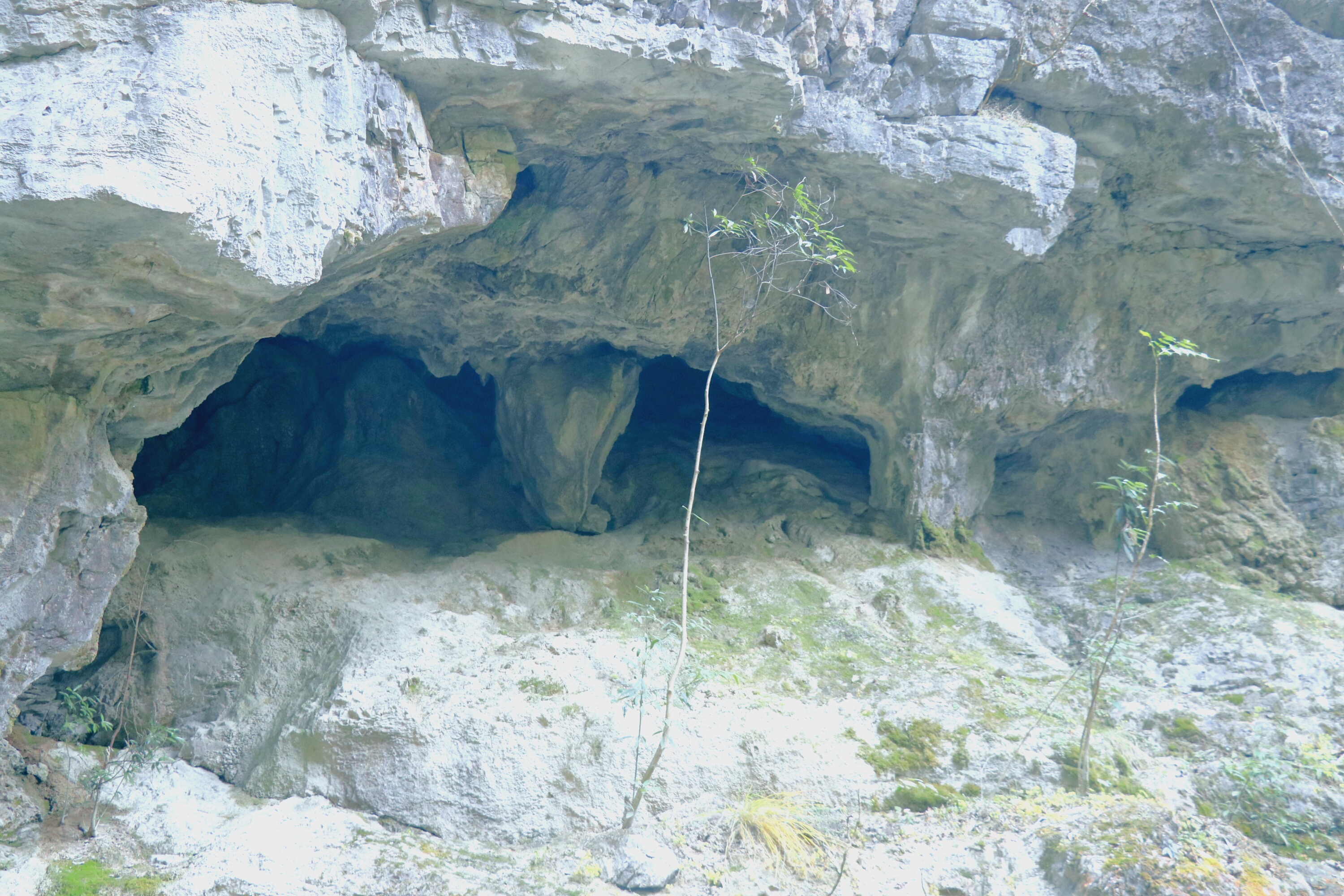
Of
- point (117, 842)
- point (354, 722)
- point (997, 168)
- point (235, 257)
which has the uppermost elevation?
point (997, 168)

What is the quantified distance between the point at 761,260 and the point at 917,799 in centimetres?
400

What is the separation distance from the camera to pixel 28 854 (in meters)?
4.68

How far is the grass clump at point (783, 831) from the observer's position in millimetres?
4875

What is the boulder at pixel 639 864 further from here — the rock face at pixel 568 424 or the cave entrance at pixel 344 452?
the rock face at pixel 568 424

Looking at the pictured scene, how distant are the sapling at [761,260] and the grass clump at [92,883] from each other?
237 cm

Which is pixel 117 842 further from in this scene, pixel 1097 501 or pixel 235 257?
pixel 1097 501

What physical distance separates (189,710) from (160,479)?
2972 millimetres

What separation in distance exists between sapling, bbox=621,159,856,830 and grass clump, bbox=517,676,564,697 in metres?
0.70

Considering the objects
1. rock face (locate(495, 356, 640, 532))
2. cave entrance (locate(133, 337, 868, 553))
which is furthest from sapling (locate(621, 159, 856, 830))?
cave entrance (locate(133, 337, 868, 553))

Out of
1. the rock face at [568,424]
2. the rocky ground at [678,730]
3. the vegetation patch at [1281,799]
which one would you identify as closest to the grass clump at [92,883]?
the rocky ground at [678,730]

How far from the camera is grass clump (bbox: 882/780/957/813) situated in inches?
213

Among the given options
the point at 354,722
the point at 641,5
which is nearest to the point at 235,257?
the point at 641,5

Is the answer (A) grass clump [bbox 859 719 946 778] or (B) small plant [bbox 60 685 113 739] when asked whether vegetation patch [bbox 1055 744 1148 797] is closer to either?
(A) grass clump [bbox 859 719 946 778]

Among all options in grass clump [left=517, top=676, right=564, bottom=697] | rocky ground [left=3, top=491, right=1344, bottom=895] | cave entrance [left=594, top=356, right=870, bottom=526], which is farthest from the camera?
cave entrance [left=594, top=356, right=870, bottom=526]
